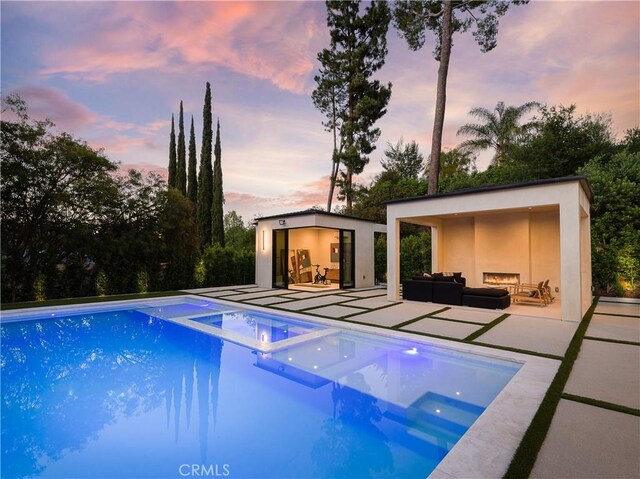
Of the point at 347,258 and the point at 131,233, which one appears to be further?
the point at 347,258

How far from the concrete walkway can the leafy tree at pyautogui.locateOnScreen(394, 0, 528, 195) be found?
7.36m

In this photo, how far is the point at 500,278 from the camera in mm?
11352

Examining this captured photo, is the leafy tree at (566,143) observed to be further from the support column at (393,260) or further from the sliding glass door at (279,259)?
the sliding glass door at (279,259)

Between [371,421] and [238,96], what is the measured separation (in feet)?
44.6

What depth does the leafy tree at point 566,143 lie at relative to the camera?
53.3ft

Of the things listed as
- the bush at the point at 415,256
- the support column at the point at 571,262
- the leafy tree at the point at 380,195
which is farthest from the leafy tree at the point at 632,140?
the support column at the point at 571,262

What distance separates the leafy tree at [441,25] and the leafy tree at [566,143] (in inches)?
240

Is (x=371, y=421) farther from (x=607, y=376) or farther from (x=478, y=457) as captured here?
(x=607, y=376)

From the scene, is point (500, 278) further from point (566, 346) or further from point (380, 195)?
point (380, 195)

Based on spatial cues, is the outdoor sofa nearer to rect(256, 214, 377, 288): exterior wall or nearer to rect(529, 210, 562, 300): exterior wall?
rect(529, 210, 562, 300): exterior wall

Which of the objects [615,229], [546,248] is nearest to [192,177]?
[546,248]

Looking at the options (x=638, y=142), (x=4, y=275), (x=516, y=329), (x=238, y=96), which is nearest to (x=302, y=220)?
(x=238, y=96)

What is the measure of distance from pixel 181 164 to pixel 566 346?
2333 cm

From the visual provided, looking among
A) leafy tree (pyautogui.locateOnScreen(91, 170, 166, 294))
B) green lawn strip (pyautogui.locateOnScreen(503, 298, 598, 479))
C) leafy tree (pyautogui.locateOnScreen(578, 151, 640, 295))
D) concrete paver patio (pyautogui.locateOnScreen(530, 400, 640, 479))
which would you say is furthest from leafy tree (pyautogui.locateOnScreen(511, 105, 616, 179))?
leafy tree (pyautogui.locateOnScreen(91, 170, 166, 294))
